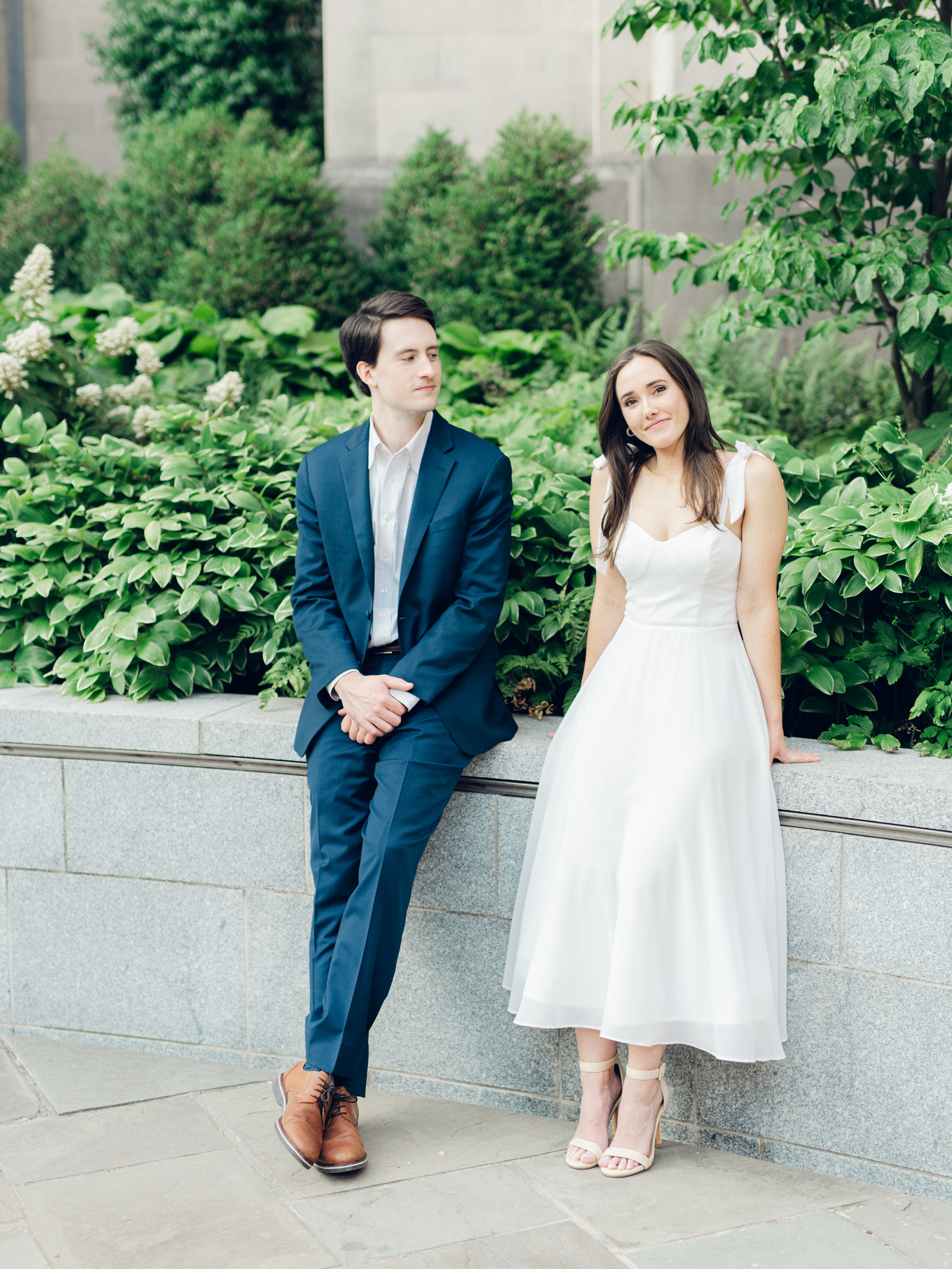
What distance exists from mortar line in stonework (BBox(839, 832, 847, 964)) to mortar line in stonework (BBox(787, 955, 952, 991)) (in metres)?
0.06

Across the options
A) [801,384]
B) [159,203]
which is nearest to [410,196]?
[159,203]

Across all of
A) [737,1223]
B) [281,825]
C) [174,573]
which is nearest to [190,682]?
[174,573]

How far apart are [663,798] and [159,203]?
8686 millimetres

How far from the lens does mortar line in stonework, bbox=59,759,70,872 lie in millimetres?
3943

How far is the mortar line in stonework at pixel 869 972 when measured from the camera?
298 centimetres

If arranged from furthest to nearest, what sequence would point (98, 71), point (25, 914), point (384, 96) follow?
point (98, 71)
point (384, 96)
point (25, 914)

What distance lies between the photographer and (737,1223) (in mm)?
2910

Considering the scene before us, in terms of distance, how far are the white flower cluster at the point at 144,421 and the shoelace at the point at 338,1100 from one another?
323cm

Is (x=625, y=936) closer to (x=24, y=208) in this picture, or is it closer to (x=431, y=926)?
(x=431, y=926)

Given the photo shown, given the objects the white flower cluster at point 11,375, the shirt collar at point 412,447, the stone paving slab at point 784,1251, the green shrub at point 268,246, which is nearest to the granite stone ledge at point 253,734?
the shirt collar at point 412,447

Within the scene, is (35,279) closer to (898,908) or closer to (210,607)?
(210,607)

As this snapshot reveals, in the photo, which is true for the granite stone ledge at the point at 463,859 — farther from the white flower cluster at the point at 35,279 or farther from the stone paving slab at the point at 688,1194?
the white flower cluster at the point at 35,279

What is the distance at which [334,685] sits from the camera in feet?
11.2

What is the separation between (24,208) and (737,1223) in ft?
35.2
